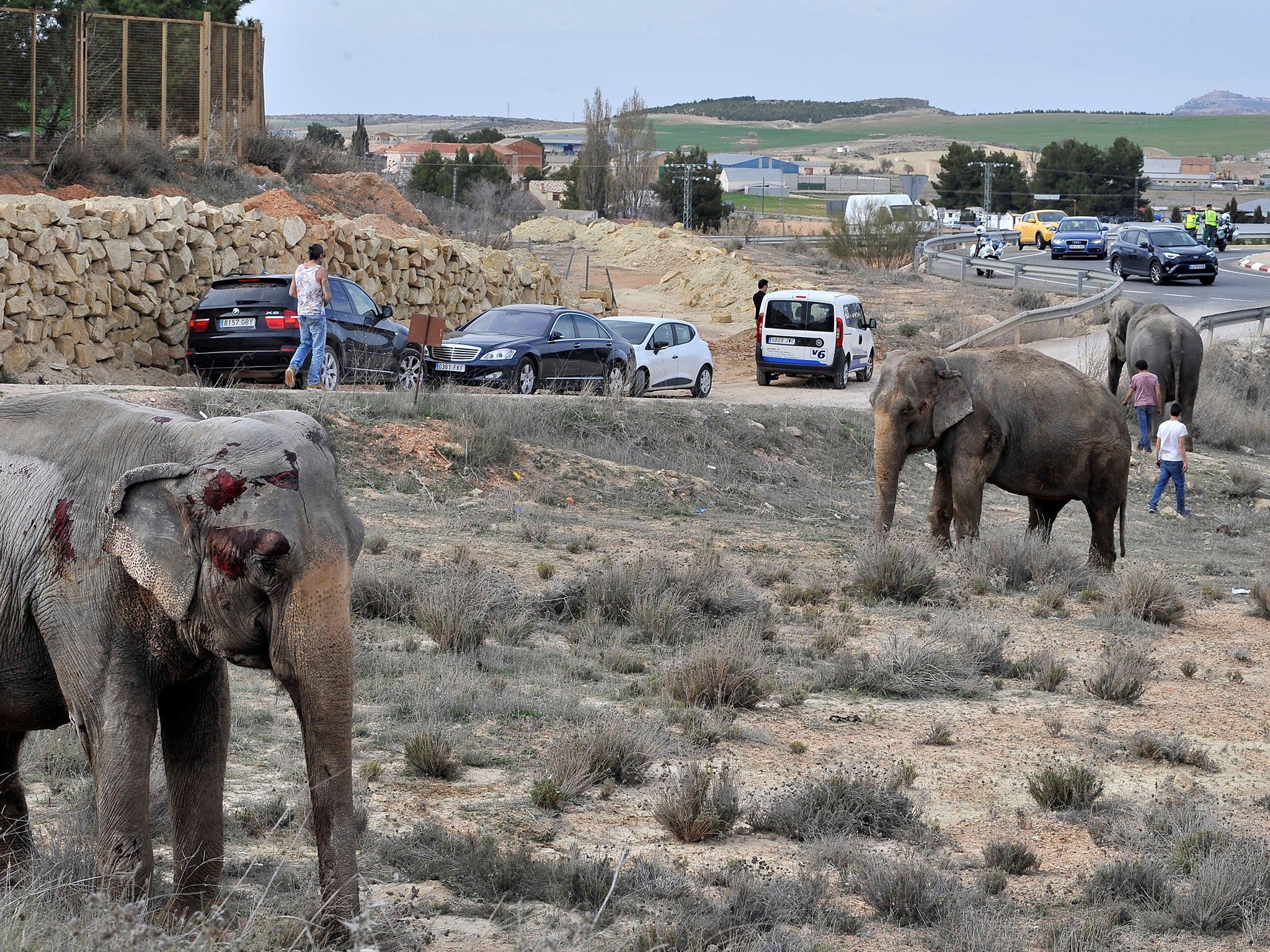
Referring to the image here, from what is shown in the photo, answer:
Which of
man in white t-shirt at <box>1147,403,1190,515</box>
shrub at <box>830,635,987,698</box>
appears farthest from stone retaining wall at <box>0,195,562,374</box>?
man in white t-shirt at <box>1147,403,1190,515</box>

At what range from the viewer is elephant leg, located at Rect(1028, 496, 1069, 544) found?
15250mm

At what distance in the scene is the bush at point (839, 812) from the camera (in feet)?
23.3

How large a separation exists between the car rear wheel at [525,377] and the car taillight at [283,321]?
3.65m

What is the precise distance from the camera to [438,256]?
32.0 metres

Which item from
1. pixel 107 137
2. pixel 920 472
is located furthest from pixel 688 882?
pixel 107 137

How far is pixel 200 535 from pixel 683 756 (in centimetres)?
443

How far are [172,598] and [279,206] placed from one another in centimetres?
2670

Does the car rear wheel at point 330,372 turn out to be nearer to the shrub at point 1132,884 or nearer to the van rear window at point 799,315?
the van rear window at point 799,315

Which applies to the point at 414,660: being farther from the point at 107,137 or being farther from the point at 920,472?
the point at 107,137

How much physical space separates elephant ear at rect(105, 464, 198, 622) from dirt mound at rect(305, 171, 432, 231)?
1351 inches

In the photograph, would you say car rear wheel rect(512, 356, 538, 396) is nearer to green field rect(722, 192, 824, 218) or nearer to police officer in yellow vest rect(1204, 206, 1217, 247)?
police officer in yellow vest rect(1204, 206, 1217, 247)

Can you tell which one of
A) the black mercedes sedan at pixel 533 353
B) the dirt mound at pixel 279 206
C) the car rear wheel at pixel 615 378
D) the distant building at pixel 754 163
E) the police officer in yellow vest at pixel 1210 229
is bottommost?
the car rear wheel at pixel 615 378

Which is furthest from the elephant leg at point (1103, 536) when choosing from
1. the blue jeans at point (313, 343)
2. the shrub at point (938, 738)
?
the blue jeans at point (313, 343)

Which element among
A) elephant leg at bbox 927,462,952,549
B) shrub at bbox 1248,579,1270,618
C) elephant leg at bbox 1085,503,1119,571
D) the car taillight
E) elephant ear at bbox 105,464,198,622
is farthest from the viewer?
the car taillight
